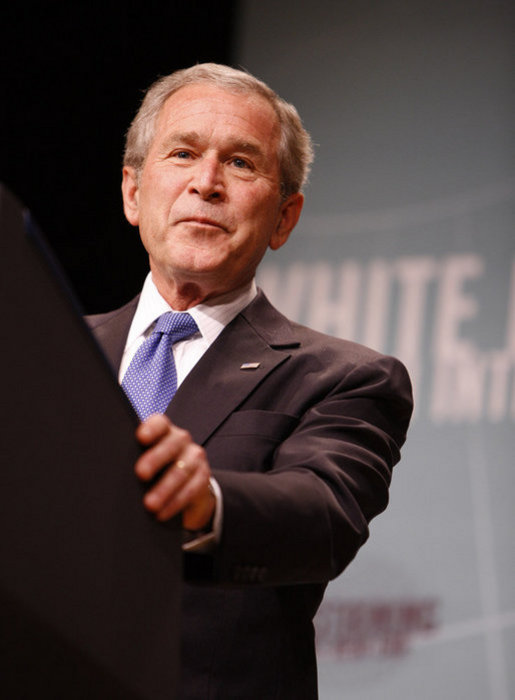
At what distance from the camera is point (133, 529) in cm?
80

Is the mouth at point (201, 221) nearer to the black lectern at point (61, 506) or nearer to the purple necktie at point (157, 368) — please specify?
the purple necktie at point (157, 368)

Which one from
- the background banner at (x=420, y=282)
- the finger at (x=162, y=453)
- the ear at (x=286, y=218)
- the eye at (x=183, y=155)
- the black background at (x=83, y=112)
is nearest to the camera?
the finger at (x=162, y=453)

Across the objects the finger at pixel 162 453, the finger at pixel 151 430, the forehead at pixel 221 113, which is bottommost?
the forehead at pixel 221 113

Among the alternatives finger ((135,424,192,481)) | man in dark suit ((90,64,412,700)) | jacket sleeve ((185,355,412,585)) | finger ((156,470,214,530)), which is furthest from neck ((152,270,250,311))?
finger ((135,424,192,481))

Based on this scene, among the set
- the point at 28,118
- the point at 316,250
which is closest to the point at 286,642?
the point at 316,250

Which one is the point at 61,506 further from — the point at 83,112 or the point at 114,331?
the point at 83,112

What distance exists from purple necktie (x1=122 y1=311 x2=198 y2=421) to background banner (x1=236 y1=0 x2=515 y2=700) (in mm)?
1843

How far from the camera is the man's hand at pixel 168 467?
0.82m

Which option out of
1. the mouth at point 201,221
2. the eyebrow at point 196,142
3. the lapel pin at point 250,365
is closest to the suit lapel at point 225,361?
the lapel pin at point 250,365

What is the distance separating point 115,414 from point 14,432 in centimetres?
12

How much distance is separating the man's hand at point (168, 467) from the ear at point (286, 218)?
3.60 feet

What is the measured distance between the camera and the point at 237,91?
70.6 inches

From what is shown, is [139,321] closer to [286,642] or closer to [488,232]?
[286,642]

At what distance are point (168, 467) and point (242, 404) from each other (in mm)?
640
